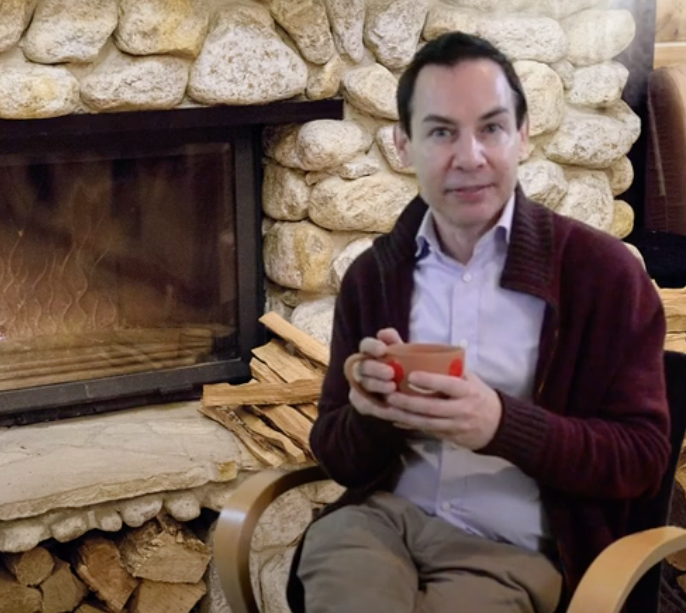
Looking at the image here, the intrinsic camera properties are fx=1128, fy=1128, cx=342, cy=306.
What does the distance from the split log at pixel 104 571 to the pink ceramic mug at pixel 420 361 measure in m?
1.16

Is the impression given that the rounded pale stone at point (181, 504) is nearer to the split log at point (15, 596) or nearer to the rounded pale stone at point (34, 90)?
the split log at point (15, 596)

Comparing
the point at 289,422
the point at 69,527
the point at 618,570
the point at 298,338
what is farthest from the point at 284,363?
the point at 618,570

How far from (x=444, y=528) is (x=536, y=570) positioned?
135mm

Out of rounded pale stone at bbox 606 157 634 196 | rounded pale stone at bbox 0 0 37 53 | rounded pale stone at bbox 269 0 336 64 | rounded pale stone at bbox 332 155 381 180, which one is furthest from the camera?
rounded pale stone at bbox 606 157 634 196

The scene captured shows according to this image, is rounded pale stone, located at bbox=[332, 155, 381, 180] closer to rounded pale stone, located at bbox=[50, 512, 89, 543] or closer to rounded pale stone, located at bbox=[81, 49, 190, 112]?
rounded pale stone, located at bbox=[81, 49, 190, 112]

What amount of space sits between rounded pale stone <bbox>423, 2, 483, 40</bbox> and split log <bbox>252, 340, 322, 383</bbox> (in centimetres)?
77

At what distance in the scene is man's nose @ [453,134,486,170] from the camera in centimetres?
142

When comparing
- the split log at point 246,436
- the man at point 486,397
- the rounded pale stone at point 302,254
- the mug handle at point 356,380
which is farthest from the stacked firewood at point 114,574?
the mug handle at point 356,380

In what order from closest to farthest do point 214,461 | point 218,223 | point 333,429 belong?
point 333,429 < point 214,461 < point 218,223

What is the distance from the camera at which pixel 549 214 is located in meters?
1.48

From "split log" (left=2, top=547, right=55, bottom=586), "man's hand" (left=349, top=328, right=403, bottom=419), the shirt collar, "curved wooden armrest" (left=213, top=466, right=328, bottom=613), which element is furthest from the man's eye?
"split log" (left=2, top=547, right=55, bottom=586)

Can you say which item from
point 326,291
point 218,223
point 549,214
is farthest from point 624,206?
point 549,214

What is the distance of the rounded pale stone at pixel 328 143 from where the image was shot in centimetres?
242

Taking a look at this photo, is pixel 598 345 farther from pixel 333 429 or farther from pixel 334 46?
pixel 334 46
